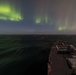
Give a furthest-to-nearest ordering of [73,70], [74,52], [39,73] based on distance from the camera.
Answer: [39,73] < [74,52] < [73,70]

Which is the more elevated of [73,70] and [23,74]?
[73,70]

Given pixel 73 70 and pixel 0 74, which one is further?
pixel 0 74

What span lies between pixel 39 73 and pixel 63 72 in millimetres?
10423

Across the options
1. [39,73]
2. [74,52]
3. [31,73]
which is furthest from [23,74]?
[74,52]

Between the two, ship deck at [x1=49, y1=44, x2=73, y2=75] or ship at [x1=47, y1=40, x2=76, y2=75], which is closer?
ship deck at [x1=49, y1=44, x2=73, y2=75]

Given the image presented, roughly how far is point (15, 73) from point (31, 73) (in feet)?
10.8

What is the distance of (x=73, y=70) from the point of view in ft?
43.2

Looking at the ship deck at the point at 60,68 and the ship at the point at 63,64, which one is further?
the ship at the point at 63,64

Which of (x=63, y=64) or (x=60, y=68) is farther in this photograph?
(x=63, y=64)

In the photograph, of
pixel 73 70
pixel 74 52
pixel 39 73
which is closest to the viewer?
pixel 73 70

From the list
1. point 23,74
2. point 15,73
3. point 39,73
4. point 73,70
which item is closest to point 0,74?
point 15,73

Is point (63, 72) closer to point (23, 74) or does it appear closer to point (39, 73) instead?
point (39, 73)

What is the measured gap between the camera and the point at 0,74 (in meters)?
23.6

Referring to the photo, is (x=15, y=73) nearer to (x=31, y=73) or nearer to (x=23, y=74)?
(x=23, y=74)
